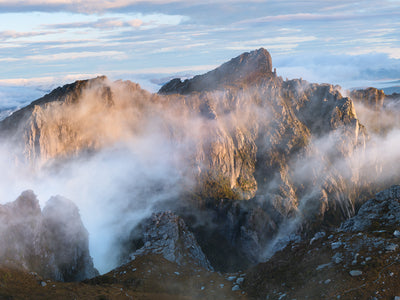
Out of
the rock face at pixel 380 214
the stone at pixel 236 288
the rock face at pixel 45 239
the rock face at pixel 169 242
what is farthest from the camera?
the rock face at pixel 169 242

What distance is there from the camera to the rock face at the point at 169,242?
134m

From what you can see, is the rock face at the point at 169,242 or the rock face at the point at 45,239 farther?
the rock face at the point at 169,242

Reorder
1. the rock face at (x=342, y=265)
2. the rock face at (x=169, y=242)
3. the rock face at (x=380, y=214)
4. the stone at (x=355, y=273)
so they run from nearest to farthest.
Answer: the rock face at (x=342, y=265), the stone at (x=355, y=273), the rock face at (x=380, y=214), the rock face at (x=169, y=242)

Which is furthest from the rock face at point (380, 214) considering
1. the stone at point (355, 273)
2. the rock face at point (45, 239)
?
the rock face at point (45, 239)

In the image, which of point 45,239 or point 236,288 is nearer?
point 236,288

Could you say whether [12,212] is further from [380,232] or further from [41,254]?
[380,232]

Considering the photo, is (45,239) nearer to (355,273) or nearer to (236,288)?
(236,288)

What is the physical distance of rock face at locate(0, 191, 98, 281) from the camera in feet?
327

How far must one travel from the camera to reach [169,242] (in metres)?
151

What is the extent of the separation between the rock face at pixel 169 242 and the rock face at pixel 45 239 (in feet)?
76.3

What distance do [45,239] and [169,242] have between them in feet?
173

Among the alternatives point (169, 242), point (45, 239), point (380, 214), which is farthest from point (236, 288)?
point (169, 242)

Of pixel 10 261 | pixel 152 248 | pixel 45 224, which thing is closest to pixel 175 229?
pixel 152 248

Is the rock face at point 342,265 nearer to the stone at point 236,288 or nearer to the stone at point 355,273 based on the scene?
the stone at point 355,273
